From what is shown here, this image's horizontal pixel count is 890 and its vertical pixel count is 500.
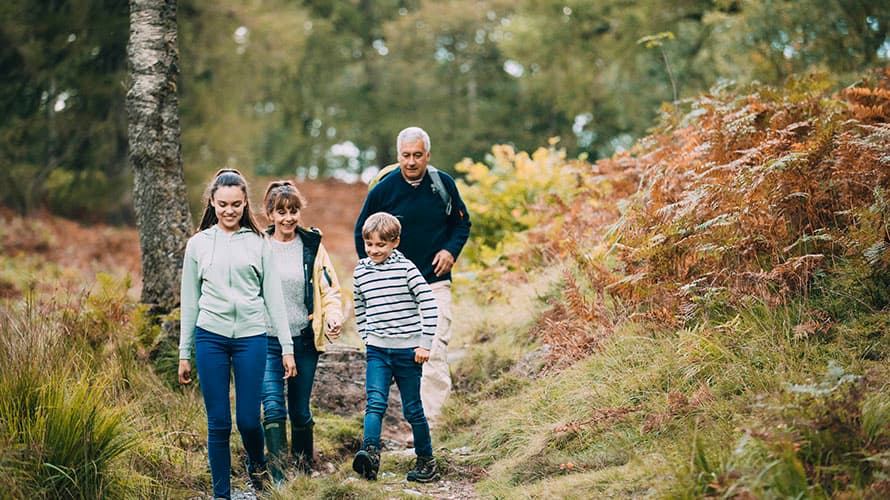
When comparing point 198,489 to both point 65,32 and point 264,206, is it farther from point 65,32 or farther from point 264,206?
point 65,32

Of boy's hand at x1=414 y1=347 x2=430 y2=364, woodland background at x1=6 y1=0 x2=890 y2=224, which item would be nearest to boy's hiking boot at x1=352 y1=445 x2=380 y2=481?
boy's hand at x1=414 y1=347 x2=430 y2=364

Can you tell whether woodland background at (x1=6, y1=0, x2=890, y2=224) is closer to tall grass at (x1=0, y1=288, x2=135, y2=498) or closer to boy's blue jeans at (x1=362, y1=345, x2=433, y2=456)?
boy's blue jeans at (x1=362, y1=345, x2=433, y2=456)

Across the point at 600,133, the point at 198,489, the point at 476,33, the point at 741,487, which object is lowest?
the point at 198,489

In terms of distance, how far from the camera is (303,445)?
5.11 meters

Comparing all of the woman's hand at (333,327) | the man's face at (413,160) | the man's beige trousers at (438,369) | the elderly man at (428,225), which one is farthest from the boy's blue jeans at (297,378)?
the man's face at (413,160)

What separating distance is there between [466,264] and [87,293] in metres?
6.13

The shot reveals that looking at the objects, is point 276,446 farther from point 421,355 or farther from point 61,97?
point 61,97

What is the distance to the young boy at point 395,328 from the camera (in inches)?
193

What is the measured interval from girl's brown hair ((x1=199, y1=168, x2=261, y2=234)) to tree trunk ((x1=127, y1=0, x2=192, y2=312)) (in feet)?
7.17

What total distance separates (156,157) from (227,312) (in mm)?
2859

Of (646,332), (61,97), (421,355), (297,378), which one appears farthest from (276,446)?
(61,97)

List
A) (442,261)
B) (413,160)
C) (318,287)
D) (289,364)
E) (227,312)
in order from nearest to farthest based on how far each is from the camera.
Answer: (227,312) → (289,364) → (318,287) → (413,160) → (442,261)

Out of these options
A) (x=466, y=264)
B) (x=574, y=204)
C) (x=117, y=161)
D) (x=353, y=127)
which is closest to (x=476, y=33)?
(x=353, y=127)

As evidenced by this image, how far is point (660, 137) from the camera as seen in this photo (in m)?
7.35
